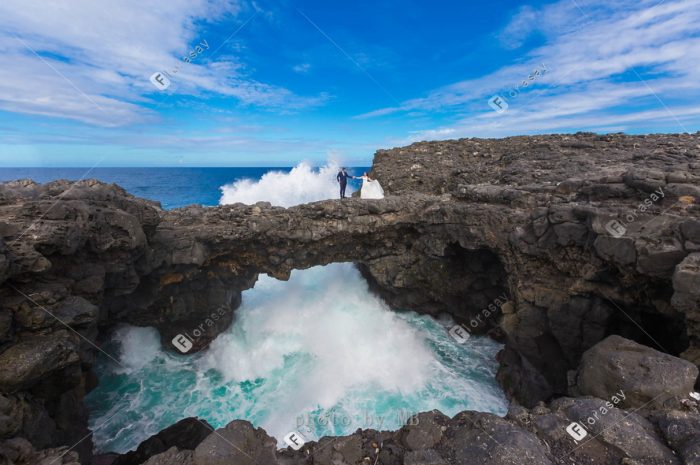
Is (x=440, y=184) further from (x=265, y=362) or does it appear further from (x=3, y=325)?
(x=3, y=325)

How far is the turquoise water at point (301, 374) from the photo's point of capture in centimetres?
1162

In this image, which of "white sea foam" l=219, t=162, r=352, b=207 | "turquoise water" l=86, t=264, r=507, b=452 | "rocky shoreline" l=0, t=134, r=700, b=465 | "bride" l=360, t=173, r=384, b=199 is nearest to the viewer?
"rocky shoreline" l=0, t=134, r=700, b=465

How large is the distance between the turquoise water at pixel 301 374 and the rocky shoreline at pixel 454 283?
0.95m

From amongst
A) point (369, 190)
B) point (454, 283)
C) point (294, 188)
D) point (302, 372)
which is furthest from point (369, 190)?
point (294, 188)

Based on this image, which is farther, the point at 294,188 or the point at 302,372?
the point at 294,188

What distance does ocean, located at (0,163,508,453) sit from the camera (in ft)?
38.1

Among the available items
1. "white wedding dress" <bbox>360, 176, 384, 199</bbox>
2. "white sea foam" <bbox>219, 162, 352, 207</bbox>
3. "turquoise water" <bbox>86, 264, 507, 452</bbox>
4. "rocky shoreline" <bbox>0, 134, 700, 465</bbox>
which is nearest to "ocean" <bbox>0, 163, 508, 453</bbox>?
"turquoise water" <bbox>86, 264, 507, 452</bbox>

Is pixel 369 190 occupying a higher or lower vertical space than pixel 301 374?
higher

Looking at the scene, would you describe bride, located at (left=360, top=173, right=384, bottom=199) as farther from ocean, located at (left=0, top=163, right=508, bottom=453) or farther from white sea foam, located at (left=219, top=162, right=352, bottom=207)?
white sea foam, located at (left=219, top=162, right=352, bottom=207)

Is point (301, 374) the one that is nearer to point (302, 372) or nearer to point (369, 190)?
point (302, 372)

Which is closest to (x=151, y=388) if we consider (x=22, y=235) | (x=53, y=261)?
(x=53, y=261)

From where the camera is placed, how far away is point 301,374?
13.6 metres

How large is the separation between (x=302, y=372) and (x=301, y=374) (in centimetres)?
11

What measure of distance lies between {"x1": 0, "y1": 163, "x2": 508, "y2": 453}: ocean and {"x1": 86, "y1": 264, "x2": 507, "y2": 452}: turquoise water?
4 cm
